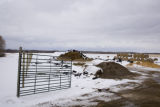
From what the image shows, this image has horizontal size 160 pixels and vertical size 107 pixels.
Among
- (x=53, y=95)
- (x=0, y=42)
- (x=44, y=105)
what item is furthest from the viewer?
(x=0, y=42)

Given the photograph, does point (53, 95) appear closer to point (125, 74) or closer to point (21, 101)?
point (21, 101)

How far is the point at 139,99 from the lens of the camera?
5.86m

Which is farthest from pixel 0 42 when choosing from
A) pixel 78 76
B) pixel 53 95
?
pixel 53 95

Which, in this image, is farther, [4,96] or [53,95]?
[53,95]

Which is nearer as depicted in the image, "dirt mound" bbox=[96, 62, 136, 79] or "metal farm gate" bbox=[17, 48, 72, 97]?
"metal farm gate" bbox=[17, 48, 72, 97]

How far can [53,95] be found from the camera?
6.17 m

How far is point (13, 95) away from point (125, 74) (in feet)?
34.8

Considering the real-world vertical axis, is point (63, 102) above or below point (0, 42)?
below

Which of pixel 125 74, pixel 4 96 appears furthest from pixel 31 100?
pixel 125 74

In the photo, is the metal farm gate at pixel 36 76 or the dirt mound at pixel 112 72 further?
the dirt mound at pixel 112 72

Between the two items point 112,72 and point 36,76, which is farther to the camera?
point 112,72

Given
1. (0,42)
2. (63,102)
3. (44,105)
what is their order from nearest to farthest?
(44,105) → (63,102) → (0,42)

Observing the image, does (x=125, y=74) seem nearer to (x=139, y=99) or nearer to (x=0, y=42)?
(x=139, y=99)

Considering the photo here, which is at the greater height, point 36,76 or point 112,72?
point 36,76
